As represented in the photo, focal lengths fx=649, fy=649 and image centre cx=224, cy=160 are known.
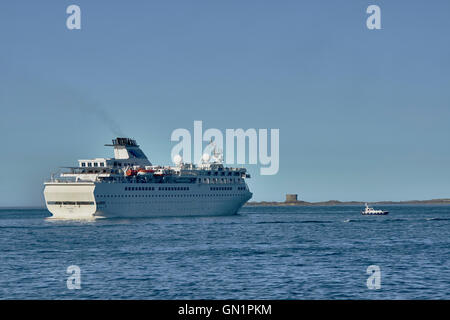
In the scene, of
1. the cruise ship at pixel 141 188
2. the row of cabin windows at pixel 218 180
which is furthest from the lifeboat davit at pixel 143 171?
the row of cabin windows at pixel 218 180

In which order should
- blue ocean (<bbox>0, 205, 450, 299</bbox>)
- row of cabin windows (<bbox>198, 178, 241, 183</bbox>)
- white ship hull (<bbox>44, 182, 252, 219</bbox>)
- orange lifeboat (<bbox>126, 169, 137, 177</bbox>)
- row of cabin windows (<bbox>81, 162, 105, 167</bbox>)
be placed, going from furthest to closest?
row of cabin windows (<bbox>198, 178, 241, 183</bbox>) < row of cabin windows (<bbox>81, 162, 105, 167</bbox>) < orange lifeboat (<bbox>126, 169, 137, 177</bbox>) < white ship hull (<bbox>44, 182, 252, 219</bbox>) < blue ocean (<bbox>0, 205, 450, 299</bbox>)

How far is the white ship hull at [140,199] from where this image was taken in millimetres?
103812

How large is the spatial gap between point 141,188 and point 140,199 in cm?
196

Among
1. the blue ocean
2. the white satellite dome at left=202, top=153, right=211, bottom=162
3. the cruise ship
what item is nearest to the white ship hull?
the cruise ship

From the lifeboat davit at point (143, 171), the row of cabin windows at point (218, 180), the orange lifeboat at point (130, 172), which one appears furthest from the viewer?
the row of cabin windows at point (218, 180)

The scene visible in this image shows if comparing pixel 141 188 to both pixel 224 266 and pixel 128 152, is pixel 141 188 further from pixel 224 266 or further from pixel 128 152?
pixel 224 266

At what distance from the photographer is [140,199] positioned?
111m

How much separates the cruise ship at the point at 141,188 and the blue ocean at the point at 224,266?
3328 cm

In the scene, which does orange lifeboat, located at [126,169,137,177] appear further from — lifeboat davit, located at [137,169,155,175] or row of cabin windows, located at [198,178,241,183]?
row of cabin windows, located at [198,178,241,183]

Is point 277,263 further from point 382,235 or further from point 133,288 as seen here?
point 382,235

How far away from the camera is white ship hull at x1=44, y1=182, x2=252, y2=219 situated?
10381cm

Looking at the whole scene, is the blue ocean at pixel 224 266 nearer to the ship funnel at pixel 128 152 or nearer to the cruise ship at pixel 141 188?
the cruise ship at pixel 141 188

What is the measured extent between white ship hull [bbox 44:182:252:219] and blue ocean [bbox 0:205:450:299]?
32240mm
